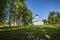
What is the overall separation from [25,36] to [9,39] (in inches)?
36.7

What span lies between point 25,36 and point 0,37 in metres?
1.61

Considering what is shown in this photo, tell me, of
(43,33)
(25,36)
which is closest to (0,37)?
(25,36)

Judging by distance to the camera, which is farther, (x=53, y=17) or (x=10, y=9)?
(x=53, y=17)

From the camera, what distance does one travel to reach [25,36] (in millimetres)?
8102

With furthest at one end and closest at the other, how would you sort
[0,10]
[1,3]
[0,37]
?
[0,10] → [1,3] → [0,37]

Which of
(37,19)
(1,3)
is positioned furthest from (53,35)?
(37,19)

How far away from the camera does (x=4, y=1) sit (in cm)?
1227

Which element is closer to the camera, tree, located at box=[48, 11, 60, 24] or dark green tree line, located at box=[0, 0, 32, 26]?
dark green tree line, located at box=[0, 0, 32, 26]

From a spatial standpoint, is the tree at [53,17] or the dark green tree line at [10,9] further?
the tree at [53,17]

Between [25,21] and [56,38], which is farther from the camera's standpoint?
[25,21]

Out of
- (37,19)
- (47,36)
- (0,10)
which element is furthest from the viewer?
(37,19)

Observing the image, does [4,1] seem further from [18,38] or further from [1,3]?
[18,38]

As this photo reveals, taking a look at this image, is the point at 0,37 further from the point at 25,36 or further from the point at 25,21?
the point at 25,21

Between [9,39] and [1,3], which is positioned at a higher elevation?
[1,3]
